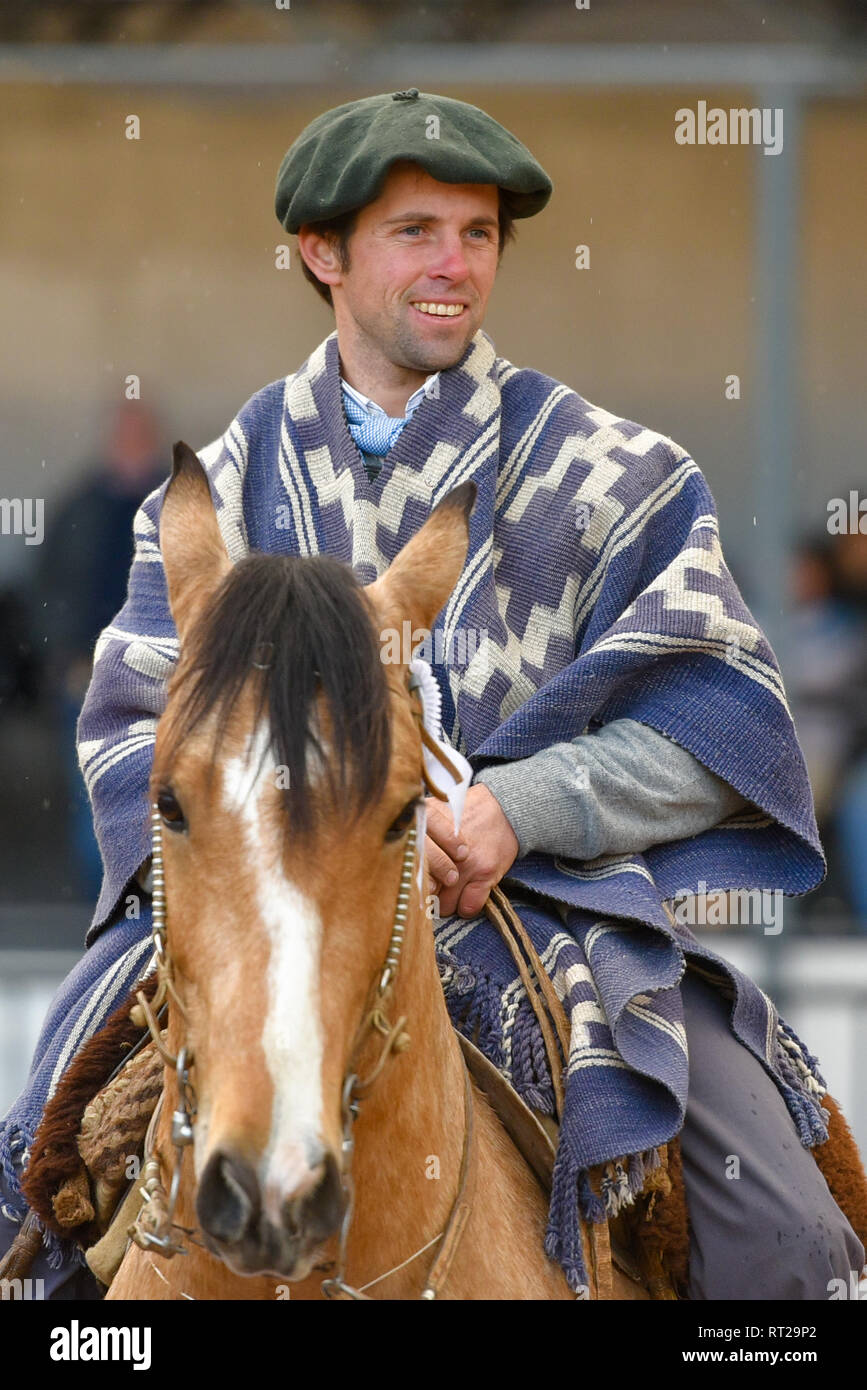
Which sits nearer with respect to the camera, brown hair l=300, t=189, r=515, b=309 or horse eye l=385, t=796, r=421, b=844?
horse eye l=385, t=796, r=421, b=844

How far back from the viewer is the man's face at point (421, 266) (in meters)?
2.83

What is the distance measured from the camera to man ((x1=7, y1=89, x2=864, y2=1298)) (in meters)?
2.45

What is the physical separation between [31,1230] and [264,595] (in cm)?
115

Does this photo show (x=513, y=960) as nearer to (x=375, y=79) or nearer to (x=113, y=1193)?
(x=113, y=1193)

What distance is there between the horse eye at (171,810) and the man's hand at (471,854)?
2.07ft

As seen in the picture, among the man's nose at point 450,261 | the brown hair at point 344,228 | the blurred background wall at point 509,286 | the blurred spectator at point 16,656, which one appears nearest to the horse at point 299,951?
the man's nose at point 450,261

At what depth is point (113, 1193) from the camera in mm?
2369

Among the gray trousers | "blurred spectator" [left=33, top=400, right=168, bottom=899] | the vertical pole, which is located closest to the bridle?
the gray trousers

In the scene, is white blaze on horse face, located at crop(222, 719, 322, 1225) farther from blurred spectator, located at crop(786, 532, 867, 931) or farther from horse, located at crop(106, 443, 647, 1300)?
blurred spectator, located at crop(786, 532, 867, 931)

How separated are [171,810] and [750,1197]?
1167 millimetres

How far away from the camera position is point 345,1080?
180cm

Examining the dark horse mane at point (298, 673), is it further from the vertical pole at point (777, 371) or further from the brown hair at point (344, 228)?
the vertical pole at point (777, 371)
